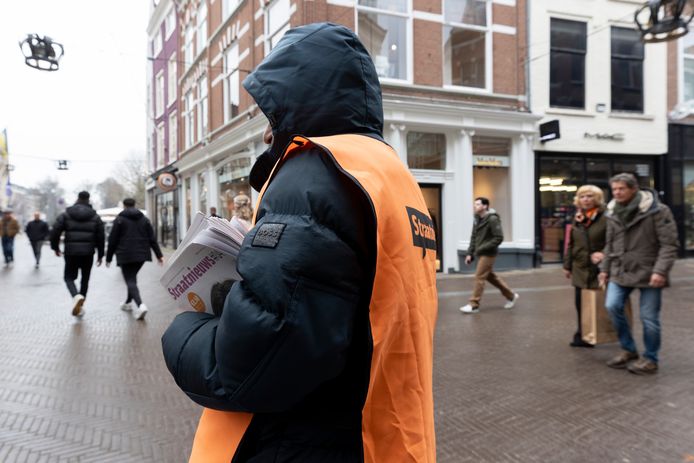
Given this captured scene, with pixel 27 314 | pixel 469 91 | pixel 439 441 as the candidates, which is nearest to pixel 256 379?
pixel 439 441

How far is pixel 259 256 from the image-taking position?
904mm

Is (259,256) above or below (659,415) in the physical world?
above

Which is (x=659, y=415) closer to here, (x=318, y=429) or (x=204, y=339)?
(x=318, y=429)

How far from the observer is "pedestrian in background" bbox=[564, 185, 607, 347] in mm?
5211

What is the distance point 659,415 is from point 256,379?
3756 millimetres

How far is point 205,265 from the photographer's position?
1.19 meters

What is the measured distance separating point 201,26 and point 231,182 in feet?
25.8

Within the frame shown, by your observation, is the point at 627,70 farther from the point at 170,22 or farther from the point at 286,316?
the point at 170,22

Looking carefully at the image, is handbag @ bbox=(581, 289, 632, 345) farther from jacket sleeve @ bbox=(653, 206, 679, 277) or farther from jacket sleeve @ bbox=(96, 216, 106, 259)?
jacket sleeve @ bbox=(96, 216, 106, 259)

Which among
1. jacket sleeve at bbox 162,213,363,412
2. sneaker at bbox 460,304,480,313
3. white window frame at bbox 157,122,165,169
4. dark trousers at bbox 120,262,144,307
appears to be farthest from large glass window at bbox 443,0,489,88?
white window frame at bbox 157,122,165,169

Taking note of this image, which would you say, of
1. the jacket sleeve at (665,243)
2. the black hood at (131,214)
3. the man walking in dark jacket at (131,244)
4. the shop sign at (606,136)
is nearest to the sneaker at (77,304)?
the man walking in dark jacket at (131,244)

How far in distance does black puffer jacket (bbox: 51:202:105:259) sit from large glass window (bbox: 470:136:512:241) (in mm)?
9749

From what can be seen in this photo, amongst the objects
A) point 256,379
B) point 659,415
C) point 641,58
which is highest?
point 641,58

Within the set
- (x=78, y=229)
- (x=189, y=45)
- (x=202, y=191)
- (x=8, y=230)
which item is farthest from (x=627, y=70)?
(x=8, y=230)
